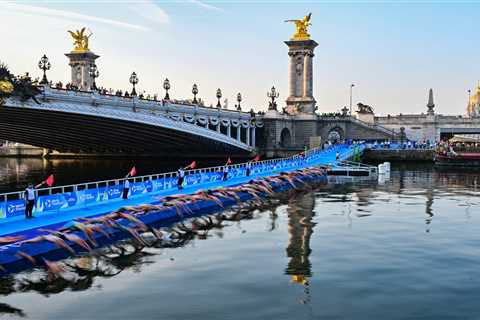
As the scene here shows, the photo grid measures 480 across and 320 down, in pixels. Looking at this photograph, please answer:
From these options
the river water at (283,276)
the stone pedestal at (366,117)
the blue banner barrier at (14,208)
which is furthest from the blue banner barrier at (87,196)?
the stone pedestal at (366,117)

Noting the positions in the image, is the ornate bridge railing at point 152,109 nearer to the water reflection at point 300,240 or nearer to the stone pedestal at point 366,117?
the water reflection at point 300,240

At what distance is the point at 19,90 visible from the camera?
46781 millimetres

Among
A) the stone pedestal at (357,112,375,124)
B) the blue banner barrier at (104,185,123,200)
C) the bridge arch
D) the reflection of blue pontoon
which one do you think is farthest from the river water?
the stone pedestal at (357,112,375,124)

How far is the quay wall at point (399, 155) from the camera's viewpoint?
95688mm

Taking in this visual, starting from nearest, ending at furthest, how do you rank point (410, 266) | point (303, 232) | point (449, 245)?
point (410, 266)
point (449, 245)
point (303, 232)

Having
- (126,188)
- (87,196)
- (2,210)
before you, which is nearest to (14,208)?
Result: (2,210)

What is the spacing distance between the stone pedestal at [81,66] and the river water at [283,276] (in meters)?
74.0

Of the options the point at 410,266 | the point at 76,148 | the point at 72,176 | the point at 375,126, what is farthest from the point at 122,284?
the point at 375,126

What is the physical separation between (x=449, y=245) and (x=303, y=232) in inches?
287

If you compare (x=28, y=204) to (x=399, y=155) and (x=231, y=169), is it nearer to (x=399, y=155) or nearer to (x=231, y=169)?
(x=231, y=169)

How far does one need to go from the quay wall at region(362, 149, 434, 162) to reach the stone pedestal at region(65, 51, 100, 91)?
166ft

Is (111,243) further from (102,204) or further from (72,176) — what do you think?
(72,176)

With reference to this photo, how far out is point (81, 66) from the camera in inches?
3944

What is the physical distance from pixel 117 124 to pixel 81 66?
3984 centimetres
